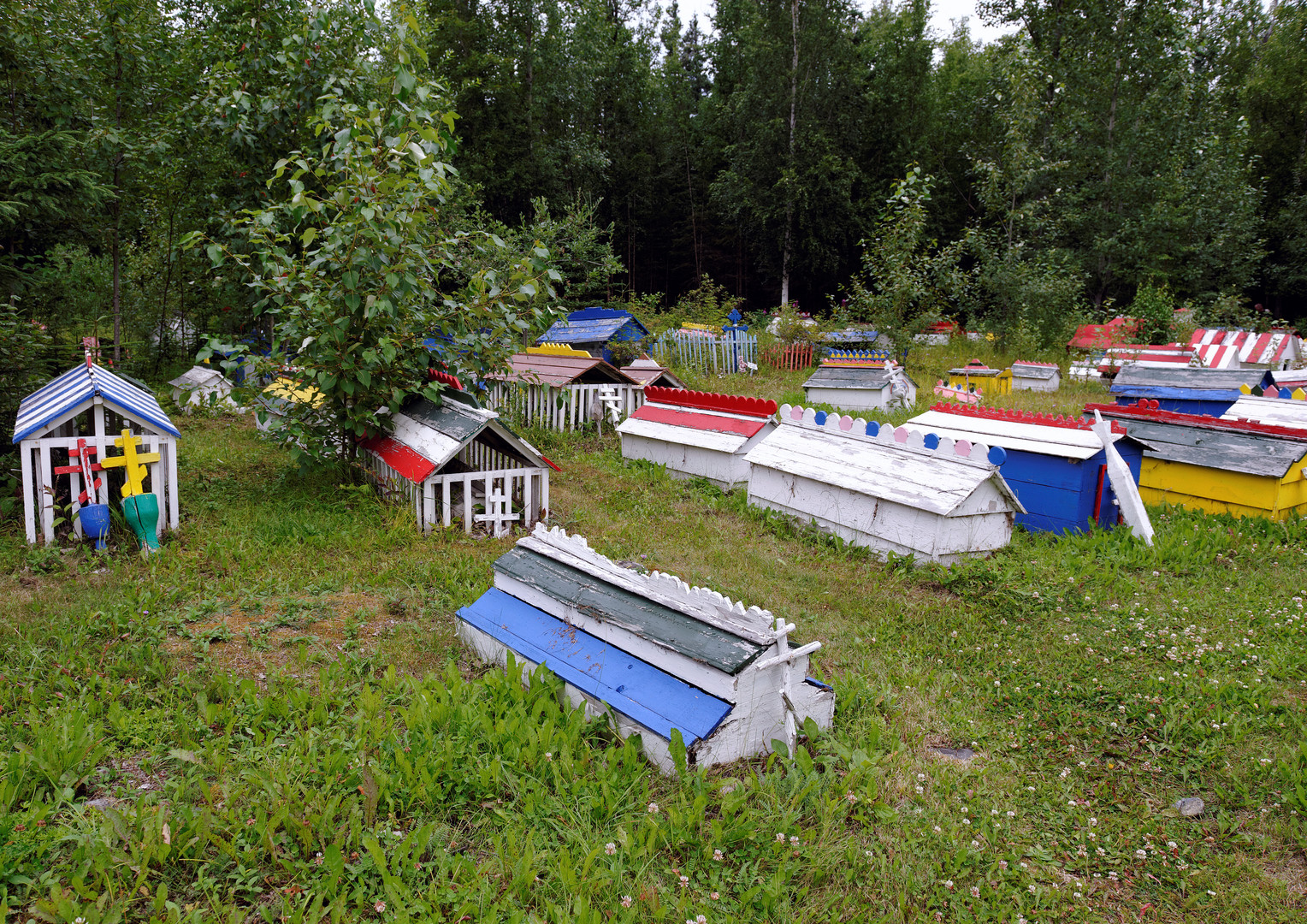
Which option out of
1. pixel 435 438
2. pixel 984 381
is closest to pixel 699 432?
pixel 435 438

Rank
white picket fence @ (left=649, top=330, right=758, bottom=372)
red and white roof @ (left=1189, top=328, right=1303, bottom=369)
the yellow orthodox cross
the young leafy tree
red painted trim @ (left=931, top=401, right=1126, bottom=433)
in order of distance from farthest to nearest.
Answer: red and white roof @ (left=1189, top=328, right=1303, bottom=369), white picket fence @ (left=649, top=330, right=758, bottom=372), red painted trim @ (left=931, top=401, right=1126, bottom=433), the young leafy tree, the yellow orthodox cross

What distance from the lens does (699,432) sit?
30.9 ft

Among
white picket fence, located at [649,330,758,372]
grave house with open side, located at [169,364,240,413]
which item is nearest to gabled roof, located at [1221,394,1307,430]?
white picket fence, located at [649,330,758,372]

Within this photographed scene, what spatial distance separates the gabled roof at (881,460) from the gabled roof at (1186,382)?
5.92 meters

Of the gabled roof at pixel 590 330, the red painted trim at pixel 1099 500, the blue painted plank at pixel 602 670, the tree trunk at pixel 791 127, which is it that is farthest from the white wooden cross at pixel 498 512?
the tree trunk at pixel 791 127

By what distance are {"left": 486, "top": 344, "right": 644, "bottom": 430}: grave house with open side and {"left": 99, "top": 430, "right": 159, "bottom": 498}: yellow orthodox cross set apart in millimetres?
5998

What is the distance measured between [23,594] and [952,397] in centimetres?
1295

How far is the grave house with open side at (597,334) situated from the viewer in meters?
15.8

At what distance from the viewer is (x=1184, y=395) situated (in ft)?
34.9

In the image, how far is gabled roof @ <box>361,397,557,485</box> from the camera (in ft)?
21.7

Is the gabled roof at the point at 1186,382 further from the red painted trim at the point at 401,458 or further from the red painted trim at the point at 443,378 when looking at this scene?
the red painted trim at the point at 401,458

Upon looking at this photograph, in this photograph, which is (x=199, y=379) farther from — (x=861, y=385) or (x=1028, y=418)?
(x=1028, y=418)

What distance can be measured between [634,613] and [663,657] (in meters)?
0.33

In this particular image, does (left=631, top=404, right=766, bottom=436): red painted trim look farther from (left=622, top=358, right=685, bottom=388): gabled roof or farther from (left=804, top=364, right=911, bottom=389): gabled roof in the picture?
(left=804, top=364, right=911, bottom=389): gabled roof
